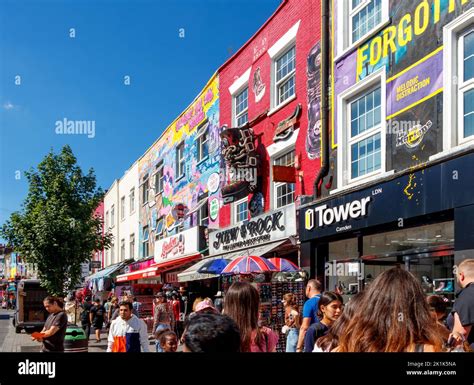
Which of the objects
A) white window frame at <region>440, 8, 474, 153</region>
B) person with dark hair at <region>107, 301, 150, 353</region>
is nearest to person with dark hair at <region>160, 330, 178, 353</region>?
person with dark hair at <region>107, 301, 150, 353</region>

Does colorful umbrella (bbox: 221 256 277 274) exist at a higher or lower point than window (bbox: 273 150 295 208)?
lower

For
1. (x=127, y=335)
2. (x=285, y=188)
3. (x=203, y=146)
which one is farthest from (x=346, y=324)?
(x=203, y=146)

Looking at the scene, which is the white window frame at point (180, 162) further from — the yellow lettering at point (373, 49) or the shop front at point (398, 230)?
the yellow lettering at point (373, 49)

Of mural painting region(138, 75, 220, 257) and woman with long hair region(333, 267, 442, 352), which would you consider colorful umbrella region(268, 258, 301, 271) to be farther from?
woman with long hair region(333, 267, 442, 352)

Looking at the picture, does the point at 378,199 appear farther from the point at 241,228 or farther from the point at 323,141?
the point at 241,228

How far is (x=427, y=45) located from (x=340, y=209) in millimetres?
3253

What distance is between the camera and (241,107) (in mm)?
17312

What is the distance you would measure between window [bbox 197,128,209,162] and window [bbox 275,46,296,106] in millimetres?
4797

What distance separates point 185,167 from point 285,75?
7.69 meters

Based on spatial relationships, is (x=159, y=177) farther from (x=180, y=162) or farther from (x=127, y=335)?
(x=127, y=335)

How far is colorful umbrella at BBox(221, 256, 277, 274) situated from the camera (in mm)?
10961
